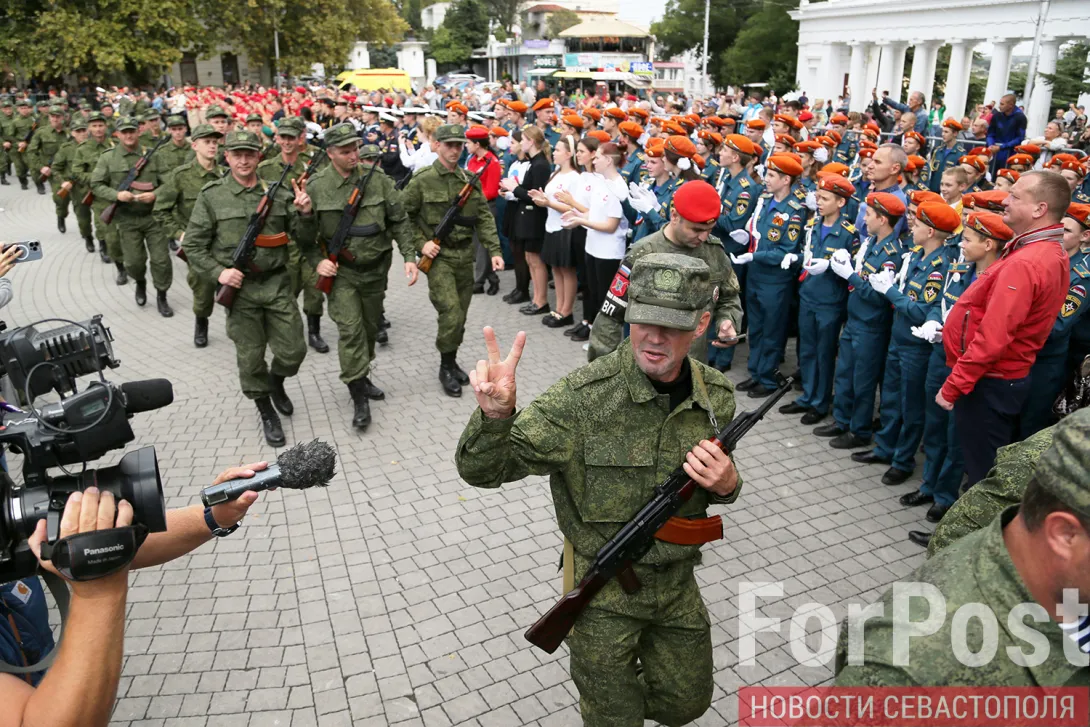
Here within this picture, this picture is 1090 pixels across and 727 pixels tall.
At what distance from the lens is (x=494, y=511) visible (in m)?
5.68

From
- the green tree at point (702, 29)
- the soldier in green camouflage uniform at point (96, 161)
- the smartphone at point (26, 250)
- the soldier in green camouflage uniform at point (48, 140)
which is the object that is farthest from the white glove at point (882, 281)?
the green tree at point (702, 29)

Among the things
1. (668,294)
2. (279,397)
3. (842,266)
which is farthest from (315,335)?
(668,294)

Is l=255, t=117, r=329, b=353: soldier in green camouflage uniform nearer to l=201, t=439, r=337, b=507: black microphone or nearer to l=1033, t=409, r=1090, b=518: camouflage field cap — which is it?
l=201, t=439, r=337, b=507: black microphone

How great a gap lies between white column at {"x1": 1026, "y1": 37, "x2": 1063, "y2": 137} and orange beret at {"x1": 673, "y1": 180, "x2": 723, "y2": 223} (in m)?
23.4

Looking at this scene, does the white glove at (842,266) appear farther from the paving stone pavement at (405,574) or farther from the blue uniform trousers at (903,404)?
the paving stone pavement at (405,574)

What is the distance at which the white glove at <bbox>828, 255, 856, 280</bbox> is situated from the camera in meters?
6.36

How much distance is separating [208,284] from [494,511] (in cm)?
462

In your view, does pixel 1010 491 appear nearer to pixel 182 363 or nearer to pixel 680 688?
pixel 680 688

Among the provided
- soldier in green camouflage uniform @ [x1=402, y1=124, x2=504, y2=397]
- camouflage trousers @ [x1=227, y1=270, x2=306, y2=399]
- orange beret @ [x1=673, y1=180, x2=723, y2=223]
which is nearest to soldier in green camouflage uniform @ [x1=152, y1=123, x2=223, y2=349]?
camouflage trousers @ [x1=227, y1=270, x2=306, y2=399]

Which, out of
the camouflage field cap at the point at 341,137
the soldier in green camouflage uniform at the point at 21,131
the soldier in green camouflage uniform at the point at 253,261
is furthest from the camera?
the soldier in green camouflage uniform at the point at 21,131

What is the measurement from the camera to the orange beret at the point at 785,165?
714cm

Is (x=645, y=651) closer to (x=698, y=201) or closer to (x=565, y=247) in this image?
(x=698, y=201)

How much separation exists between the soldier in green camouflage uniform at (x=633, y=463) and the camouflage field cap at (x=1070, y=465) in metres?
1.23

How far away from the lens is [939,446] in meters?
5.71
